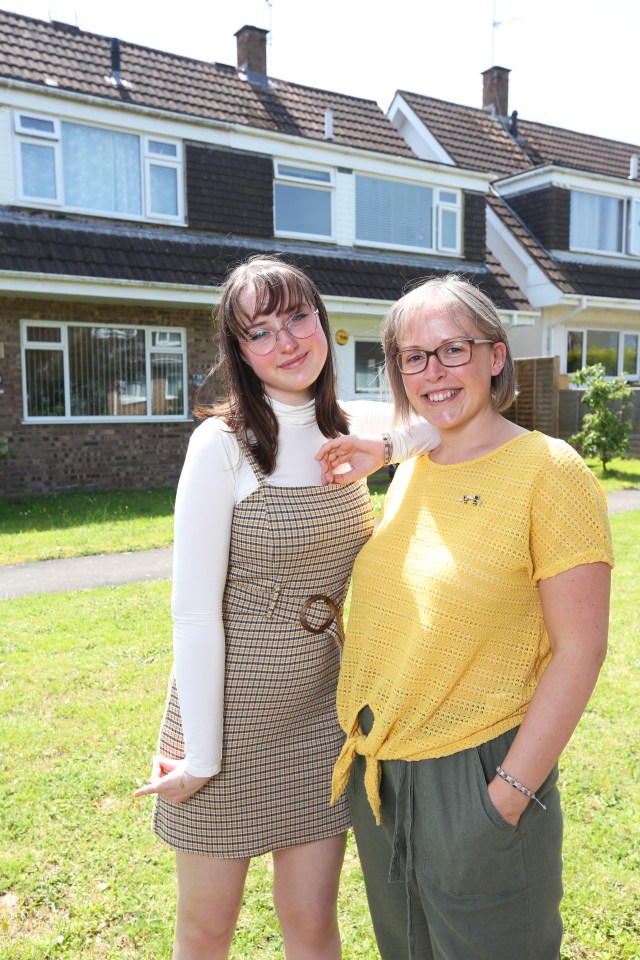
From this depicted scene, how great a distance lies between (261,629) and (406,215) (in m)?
15.1

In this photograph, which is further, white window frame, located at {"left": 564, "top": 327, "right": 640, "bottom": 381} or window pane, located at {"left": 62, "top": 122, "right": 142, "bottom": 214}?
white window frame, located at {"left": 564, "top": 327, "right": 640, "bottom": 381}

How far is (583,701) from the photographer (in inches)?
65.1

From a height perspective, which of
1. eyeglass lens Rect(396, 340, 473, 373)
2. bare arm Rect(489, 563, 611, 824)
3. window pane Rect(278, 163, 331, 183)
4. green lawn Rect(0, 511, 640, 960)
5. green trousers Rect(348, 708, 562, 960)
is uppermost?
window pane Rect(278, 163, 331, 183)

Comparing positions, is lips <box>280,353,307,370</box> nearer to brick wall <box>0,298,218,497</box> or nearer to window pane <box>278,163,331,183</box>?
brick wall <box>0,298,218,497</box>

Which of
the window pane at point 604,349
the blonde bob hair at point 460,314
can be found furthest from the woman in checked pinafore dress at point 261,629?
the window pane at point 604,349

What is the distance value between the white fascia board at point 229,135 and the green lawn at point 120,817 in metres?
9.43

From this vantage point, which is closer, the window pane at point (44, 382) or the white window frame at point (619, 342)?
the window pane at point (44, 382)

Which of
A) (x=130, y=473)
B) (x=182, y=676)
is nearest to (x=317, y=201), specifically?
(x=130, y=473)

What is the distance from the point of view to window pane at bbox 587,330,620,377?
62.8 feet

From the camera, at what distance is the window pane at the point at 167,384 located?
13.5 metres

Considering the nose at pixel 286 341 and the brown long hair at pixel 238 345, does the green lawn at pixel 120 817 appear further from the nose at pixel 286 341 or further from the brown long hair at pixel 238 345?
the nose at pixel 286 341

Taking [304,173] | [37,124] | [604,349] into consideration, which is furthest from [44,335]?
[604,349]

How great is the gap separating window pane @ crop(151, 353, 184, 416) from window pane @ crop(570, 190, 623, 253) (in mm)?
10569

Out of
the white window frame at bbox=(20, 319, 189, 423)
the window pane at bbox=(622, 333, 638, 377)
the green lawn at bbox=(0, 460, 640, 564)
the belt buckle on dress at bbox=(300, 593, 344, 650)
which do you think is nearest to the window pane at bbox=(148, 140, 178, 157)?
the white window frame at bbox=(20, 319, 189, 423)
